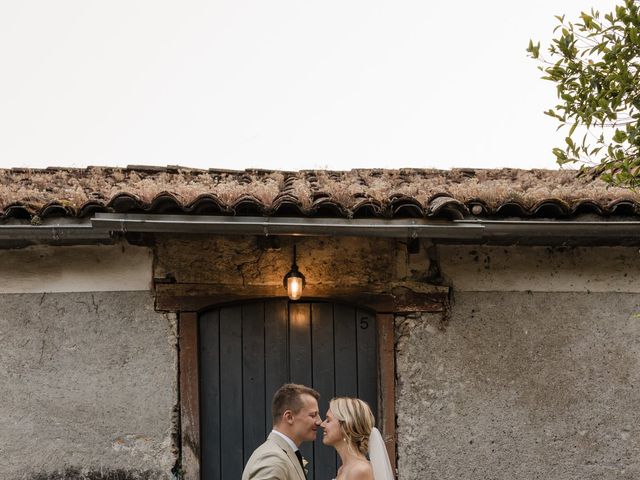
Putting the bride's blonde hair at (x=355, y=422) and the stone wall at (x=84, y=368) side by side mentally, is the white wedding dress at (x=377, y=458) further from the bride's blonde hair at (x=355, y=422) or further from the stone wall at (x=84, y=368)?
the stone wall at (x=84, y=368)

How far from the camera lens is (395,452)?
19.5 feet

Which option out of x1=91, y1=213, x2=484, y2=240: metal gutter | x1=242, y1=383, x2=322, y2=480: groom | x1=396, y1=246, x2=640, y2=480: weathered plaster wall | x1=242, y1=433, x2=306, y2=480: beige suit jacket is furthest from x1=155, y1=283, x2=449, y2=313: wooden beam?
x1=242, y1=433, x2=306, y2=480: beige suit jacket

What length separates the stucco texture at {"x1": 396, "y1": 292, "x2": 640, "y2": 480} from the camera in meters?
5.95

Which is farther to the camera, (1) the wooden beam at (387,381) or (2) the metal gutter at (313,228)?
(1) the wooden beam at (387,381)

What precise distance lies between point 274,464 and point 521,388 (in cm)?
252

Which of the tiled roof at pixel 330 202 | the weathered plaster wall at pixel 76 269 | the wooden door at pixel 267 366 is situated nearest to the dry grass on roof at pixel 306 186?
the tiled roof at pixel 330 202

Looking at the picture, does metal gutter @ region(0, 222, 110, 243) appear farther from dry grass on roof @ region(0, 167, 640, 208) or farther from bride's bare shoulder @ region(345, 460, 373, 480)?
bride's bare shoulder @ region(345, 460, 373, 480)

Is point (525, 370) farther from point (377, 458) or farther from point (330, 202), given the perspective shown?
point (330, 202)

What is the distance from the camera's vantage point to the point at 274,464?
4273 mm

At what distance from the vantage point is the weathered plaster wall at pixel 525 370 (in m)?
5.95

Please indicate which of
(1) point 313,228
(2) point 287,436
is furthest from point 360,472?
(1) point 313,228

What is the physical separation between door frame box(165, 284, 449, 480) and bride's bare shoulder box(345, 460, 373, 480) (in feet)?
4.30

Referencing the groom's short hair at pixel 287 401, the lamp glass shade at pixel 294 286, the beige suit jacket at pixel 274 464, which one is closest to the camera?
the beige suit jacket at pixel 274 464

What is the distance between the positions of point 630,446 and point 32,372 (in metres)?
4.64
